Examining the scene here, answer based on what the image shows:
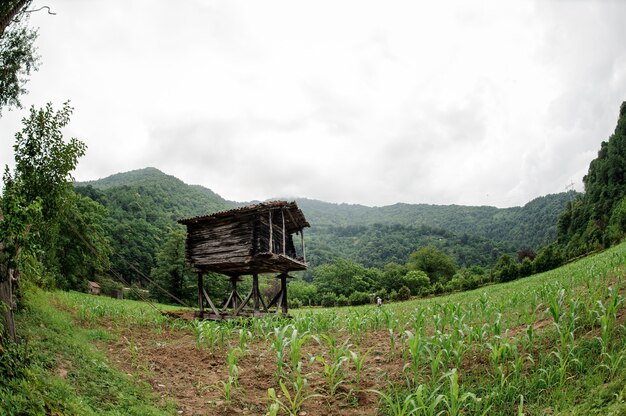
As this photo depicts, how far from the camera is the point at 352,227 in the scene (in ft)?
363

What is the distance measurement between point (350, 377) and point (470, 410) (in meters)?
1.78

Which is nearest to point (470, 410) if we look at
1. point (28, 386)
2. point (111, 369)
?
point (28, 386)

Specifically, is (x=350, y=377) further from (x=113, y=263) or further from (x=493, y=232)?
(x=493, y=232)

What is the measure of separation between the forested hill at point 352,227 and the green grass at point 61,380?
1552 inches

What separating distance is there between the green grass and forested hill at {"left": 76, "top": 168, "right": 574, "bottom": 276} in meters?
39.4

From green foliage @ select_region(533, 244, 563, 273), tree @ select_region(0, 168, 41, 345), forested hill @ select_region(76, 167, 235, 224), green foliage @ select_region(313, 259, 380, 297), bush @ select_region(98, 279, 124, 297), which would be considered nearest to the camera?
tree @ select_region(0, 168, 41, 345)

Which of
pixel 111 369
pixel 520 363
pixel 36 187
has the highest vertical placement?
pixel 36 187

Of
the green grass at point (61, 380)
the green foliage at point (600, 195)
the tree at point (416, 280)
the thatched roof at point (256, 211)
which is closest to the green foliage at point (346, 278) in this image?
the tree at point (416, 280)

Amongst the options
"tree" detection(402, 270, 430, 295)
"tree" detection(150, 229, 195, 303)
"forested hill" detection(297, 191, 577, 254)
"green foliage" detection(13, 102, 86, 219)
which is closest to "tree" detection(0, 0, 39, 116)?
"green foliage" detection(13, 102, 86, 219)

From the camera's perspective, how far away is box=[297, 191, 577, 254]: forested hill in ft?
275

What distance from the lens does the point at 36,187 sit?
8594mm

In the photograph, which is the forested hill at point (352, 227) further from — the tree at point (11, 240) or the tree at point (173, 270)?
the tree at point (11, 240)

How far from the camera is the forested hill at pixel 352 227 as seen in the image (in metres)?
48.8

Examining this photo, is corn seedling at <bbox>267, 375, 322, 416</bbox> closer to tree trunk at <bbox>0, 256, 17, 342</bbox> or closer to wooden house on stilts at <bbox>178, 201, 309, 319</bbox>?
tree trunk at <bbox>0, 256, 17, 342</bbox>
